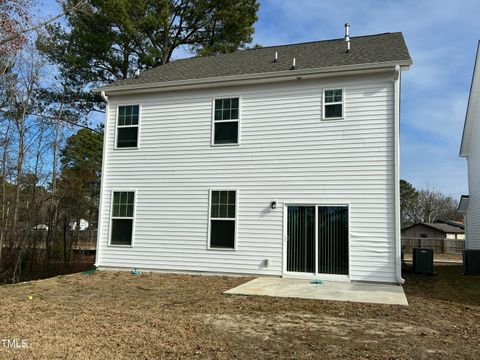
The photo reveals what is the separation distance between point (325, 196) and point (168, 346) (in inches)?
250

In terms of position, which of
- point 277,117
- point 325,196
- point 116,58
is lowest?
point 325,196

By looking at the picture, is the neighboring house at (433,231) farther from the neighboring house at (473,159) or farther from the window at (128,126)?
the window at (128,126)

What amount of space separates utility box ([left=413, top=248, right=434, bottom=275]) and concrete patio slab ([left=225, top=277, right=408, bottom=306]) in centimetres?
323

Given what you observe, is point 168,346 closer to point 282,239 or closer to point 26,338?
point 26,338

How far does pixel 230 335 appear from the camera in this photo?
205 inches

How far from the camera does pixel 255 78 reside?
11008 mm

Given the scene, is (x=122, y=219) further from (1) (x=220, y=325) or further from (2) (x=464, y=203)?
(2) (x=464, y=203)

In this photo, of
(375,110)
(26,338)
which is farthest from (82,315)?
(375,110)

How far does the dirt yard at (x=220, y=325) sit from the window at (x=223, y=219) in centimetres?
218

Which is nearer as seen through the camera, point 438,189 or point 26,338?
point 26,338

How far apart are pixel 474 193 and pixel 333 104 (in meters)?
9.89

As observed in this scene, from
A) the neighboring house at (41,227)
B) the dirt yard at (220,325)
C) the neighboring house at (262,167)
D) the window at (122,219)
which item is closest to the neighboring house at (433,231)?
the neighboring house at (262,167)

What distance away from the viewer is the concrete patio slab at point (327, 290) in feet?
25.3

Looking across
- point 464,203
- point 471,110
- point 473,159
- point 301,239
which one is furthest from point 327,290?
point 471,110
